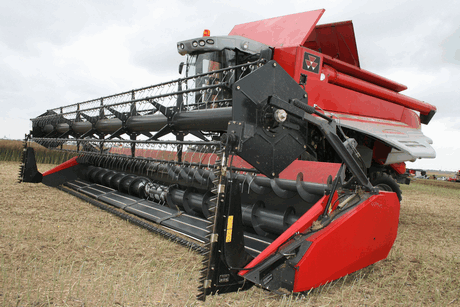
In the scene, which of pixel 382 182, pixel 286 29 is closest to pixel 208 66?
pixel 286 29

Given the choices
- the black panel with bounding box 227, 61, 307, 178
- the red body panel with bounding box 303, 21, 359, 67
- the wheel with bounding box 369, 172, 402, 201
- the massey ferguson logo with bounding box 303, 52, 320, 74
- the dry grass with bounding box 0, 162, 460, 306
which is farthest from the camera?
the red body panel with bounding box 303, 21, 359, 67

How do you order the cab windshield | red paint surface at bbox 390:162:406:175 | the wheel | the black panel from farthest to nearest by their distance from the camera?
red paint surface at bbox 390:162:406:175 < the wheel < the cab windshield < the black panel

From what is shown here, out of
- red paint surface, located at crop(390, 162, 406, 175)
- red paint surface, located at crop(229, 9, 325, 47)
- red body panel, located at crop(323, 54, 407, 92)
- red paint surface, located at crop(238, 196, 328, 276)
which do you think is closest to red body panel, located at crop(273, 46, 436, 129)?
red body panel, located at crop(323, 54, 407, 92)

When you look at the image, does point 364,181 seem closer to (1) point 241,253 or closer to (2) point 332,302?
(2) point 332,302

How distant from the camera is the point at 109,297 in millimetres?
1891

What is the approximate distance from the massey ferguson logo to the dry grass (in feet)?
7.33

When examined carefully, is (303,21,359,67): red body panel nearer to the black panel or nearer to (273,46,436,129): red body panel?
(273,46,436,129): red body panel

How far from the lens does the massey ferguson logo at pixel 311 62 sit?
158 inches

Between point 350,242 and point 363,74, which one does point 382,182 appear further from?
point 350,242

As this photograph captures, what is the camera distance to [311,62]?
13.4ft

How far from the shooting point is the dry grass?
6.39 ft

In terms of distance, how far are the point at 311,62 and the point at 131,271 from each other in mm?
3127

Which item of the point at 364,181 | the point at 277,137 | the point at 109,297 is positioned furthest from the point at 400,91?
the point at 109,297

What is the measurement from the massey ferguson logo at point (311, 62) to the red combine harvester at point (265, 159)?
0.07ft
